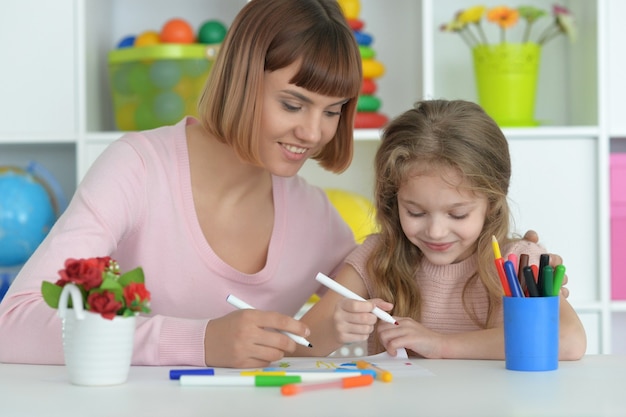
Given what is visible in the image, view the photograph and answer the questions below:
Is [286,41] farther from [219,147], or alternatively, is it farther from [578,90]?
[578,90]

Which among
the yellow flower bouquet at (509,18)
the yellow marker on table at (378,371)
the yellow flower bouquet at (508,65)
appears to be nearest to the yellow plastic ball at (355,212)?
the yellow flower bouquet at (508,65)

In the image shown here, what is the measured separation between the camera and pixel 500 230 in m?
1.51

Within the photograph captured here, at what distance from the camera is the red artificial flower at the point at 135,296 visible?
1.04m

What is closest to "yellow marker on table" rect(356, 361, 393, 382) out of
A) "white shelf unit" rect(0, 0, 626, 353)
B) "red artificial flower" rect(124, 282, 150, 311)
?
"red artificial flower" rect(124, 282, 150, 311)

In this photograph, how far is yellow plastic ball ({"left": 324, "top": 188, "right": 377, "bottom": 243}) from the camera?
7.76ft

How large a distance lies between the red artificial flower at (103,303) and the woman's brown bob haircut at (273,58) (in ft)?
1.78

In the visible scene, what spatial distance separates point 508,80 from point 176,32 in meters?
0.91

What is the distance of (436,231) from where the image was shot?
4.66 feet

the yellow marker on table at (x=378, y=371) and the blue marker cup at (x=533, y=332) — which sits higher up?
the blue marker cup at (x=533, y=332)

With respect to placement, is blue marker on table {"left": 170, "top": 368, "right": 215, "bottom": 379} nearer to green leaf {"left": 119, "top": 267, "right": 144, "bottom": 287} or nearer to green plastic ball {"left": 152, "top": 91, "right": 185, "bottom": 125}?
green leaf {"left": 119, "top": 267, "right": 144, "bottom": 287}

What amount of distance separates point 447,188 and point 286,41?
348 millimetres

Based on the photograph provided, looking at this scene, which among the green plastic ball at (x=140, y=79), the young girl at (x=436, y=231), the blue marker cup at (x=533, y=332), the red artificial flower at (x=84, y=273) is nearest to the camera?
the red artificial flower at (x=84, y=273)

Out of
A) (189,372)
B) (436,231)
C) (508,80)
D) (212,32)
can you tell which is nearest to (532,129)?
(508,80)

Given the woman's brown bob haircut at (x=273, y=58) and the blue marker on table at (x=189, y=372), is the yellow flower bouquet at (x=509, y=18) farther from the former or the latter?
the blue marker on table at (x=189, y=372)
